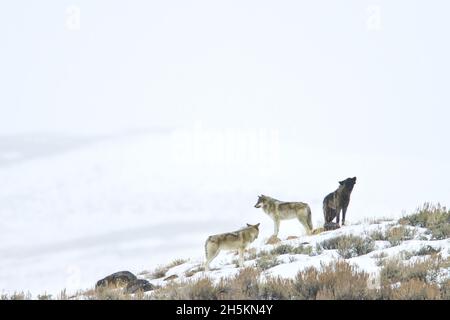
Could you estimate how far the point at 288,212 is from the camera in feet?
58.4

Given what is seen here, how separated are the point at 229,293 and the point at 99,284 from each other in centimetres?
541

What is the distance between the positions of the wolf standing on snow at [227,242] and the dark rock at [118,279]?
1722mm

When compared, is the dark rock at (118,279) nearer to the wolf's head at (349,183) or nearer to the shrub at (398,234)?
the shrub at (398,234)

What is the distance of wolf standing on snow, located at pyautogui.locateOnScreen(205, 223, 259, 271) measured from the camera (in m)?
14.4

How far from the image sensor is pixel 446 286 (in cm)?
1030

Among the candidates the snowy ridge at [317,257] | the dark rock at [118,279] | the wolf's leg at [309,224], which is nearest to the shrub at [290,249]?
the snowy ridge at [317,257]

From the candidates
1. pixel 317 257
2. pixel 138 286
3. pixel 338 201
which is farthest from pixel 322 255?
pixel 338 201

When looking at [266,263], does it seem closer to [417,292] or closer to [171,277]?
[171,277]

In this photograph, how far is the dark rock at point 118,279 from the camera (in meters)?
14.6

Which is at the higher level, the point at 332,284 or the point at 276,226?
the point at 276,226

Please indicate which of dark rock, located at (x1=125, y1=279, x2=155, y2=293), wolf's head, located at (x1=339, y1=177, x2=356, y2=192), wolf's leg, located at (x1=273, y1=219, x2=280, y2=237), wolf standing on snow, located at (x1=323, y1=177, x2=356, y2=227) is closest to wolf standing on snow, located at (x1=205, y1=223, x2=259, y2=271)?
dark rock, located at (x1=125, y1=279, x2=155, y2=293)

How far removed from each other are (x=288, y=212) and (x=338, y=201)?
1.48 m
